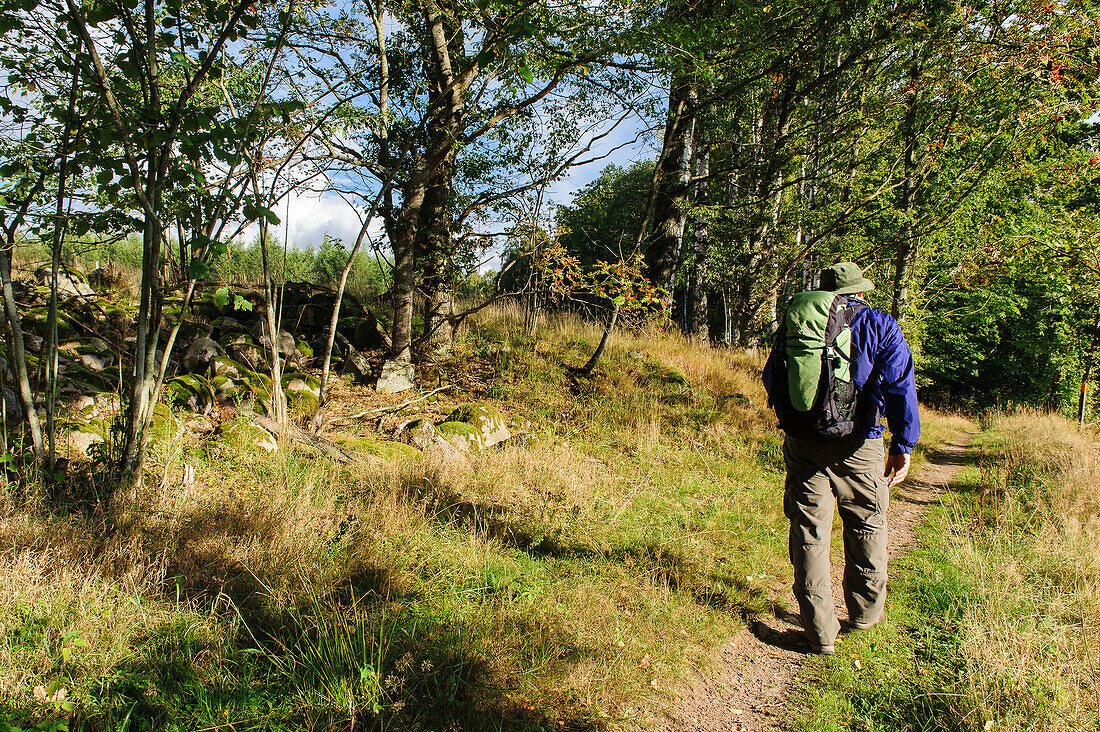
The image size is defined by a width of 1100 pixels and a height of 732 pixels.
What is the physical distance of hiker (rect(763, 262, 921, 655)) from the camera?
3031 mm

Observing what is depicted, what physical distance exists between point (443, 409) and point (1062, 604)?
6.45 m

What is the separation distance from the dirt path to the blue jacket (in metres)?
1.36

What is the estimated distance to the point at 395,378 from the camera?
26.6 feet

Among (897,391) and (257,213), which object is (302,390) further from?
(897,391)

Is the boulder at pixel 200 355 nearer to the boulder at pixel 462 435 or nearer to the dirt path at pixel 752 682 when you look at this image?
the boulder at pixel 462 435

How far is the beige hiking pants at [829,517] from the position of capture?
3105 mm

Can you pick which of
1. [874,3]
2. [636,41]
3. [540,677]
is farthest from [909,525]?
[874,3]

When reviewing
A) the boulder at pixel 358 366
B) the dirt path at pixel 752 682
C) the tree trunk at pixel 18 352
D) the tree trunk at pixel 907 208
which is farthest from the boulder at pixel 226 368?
the tree trunk at pixel 907 208

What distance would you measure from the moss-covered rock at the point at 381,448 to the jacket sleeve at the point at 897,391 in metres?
4.28

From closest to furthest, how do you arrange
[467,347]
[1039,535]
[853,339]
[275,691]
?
1. [275,691]
2. [853,339]
3. [1039,535]
4. [467,347]

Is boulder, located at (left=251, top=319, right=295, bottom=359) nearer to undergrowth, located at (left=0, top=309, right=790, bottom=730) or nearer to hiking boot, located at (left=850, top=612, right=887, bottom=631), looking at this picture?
undergrowth, located at (left=0, top=309, right=790, bottom=730)

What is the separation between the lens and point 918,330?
1276cm

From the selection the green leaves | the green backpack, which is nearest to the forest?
the green leaves

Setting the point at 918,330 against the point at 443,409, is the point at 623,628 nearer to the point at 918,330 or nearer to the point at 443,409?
the point at 443,409
